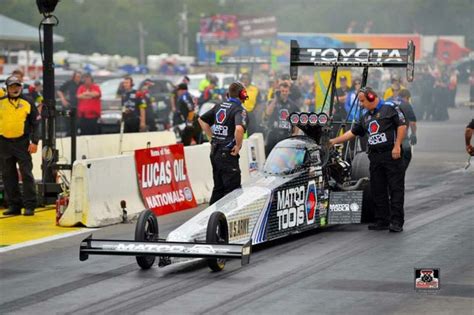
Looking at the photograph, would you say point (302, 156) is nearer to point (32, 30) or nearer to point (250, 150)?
point (250, 150)

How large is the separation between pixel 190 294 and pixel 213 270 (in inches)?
38.7

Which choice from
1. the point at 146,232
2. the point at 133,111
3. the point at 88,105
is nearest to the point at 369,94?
the point at 146,232

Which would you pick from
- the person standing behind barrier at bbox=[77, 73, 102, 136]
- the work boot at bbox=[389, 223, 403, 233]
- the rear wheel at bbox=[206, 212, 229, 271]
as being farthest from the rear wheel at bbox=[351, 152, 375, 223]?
the person standing behind barrier at bbox=[77, 73, 102, 136]

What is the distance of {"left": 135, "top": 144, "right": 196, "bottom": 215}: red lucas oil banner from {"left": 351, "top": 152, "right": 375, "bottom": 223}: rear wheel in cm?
284

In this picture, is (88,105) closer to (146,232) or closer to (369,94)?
(369,94)

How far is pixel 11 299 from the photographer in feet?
33.0

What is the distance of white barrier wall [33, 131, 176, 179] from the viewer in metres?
18.8

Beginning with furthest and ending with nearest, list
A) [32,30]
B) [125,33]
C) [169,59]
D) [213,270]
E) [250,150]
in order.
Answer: [169,59]
[125,33]
[32,30]
[250,150]
[213,270]

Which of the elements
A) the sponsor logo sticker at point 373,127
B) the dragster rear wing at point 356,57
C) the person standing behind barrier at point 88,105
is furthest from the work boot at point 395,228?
the person standing behind barrier at point 88,105

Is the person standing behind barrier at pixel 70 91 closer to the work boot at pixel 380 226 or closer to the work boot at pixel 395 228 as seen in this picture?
the work boot at pixel 380 226

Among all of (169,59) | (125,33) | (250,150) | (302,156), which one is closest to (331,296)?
(302,156)

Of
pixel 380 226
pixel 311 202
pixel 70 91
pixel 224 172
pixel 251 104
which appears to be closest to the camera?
pixel 311 202

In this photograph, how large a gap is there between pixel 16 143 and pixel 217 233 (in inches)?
219

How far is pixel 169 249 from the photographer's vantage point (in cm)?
1066
